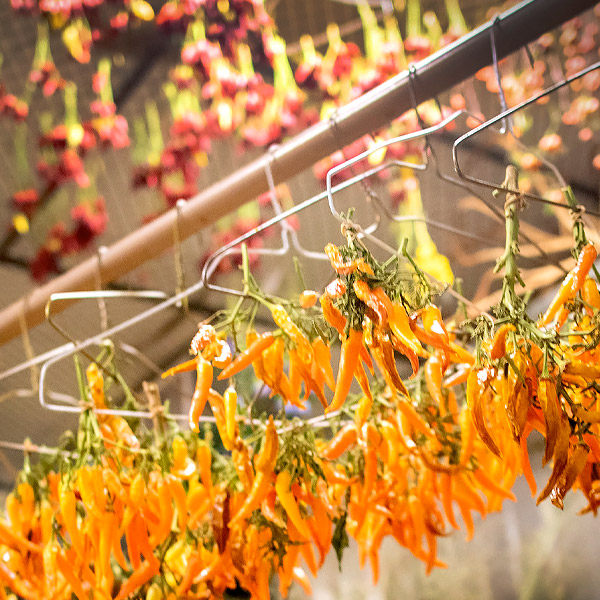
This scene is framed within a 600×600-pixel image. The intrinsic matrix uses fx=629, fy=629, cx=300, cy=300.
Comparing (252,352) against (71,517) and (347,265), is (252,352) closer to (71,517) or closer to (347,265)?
(347,265)

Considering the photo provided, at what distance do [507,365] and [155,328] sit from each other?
1.95 meters

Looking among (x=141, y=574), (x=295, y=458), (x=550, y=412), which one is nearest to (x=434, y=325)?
(x=550, y=412)

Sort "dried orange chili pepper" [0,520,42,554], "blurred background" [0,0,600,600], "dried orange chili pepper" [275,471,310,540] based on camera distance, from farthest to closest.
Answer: "blurred background" [0,0,600,600], "dried orange chili pepper" [0,520,42,554], "dried orange chili pepper" [275,471,310,540]

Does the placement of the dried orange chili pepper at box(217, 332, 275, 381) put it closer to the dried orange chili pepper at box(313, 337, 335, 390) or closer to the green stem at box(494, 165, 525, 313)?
the dried orange chili pepper at box(313, 337, 335, 390)

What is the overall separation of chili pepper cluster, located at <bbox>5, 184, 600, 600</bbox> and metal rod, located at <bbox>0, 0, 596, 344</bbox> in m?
0.28

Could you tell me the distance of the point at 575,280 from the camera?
2.56ft

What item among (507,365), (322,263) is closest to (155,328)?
(322,263)

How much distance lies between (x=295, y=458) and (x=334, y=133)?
58cm

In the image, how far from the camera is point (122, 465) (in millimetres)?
1158

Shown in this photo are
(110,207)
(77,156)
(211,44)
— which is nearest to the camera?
(211,44)

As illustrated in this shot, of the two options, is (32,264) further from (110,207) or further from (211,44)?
(211,44)

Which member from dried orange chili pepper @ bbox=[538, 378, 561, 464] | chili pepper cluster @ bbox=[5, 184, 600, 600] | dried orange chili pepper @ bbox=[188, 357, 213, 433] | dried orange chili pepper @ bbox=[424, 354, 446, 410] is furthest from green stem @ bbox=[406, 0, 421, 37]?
dried orange chili pepper @ bbox=[538, 378, 561, 464]

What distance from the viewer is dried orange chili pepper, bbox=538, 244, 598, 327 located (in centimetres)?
76

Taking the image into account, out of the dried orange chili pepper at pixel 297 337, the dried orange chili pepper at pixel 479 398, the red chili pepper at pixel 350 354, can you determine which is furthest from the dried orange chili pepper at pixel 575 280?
the dried orange chili pepper at pixel 297 337
